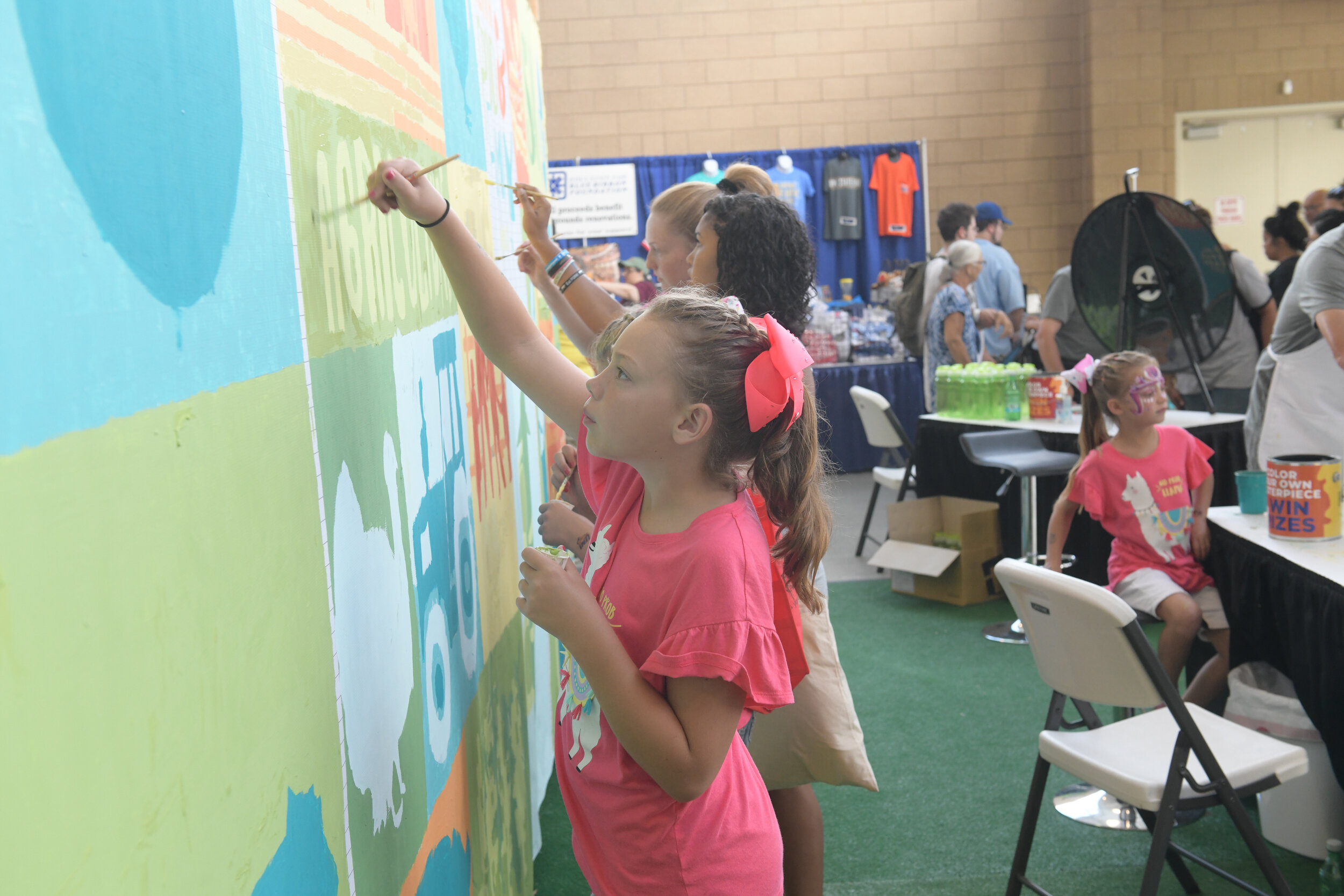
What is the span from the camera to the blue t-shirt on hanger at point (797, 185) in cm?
840

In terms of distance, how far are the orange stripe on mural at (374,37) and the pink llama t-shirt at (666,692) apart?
609 millimetres

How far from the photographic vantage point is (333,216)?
1053 millimetres

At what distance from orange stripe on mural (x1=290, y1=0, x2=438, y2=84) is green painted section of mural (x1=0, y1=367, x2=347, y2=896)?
1.26ft

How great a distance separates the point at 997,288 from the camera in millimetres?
5973

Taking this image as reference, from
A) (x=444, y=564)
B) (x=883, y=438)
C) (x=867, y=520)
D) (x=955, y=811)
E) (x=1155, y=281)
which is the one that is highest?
(x=1155, y=281)

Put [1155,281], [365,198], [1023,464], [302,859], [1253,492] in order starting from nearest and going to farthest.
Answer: [302,859] < [365,198] < [1253,492] < [1023,464] < [1155,281]

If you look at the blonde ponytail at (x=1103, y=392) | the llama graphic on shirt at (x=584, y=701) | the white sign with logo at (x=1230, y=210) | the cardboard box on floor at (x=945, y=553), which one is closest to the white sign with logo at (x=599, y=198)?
the cardboard box on floor at (x=945, y=553)

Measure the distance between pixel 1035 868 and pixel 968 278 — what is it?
339 centimetres

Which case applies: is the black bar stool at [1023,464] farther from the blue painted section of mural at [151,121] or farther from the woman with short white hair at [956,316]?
the blue painted section of mural at [151,121]

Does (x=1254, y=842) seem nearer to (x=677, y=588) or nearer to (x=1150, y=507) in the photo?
(x=1150, y=507)

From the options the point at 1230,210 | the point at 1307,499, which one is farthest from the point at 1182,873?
the point at 1230,210

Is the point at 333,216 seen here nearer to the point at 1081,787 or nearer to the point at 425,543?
the point at 425,543

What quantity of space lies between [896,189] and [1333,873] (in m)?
7.00

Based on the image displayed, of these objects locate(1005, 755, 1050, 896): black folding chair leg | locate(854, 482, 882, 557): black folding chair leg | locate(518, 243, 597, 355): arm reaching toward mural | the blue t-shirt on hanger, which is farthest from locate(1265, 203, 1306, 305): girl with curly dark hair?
locate(518, 243, 597, 355): arm reaching toward mural
